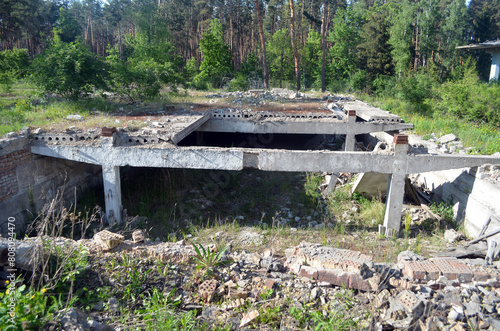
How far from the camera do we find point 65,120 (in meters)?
10.1

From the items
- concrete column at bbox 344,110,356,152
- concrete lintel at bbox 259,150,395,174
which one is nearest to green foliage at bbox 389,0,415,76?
concrete column at bbox 344,110,356,152

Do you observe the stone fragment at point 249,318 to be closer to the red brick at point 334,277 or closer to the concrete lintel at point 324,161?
the red brick at point 334,277

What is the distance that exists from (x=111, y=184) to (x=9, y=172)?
6.89ft

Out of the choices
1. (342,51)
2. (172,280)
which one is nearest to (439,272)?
(172,280)

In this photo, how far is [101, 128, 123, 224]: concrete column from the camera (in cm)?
769

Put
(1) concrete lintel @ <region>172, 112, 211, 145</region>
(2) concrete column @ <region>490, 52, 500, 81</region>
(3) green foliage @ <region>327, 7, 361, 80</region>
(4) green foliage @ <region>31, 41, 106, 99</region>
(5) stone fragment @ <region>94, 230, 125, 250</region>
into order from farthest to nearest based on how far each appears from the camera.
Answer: (3) green foliage @ <region>327, 7, 361, 80</region>, (2) concrete column @ <region>490, 52, 500, 81</region>, (4) green foliage @ <region>31, 41, 106, 99</region>, (1) concrete lintel @ <region>172, 112, 211, 145</region>, (5) stone fragment @ <region>94, 230, 125, 250</region>

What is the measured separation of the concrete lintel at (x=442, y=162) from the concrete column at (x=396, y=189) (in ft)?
0.63

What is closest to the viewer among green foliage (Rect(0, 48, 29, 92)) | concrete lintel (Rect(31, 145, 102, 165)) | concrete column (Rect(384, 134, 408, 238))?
concrete column (Rect(384, 134, 408, 238))

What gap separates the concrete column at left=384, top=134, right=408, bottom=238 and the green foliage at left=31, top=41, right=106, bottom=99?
10.3m

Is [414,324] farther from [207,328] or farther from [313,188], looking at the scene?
[313,188]

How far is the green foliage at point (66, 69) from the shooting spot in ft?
37.2

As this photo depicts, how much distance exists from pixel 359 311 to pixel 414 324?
2.07 feet

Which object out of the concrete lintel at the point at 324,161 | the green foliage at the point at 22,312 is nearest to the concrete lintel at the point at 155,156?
the concrete lintel at the point at 324,161

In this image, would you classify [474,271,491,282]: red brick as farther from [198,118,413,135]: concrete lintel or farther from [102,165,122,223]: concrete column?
[102,165,122,223]: concrete column
